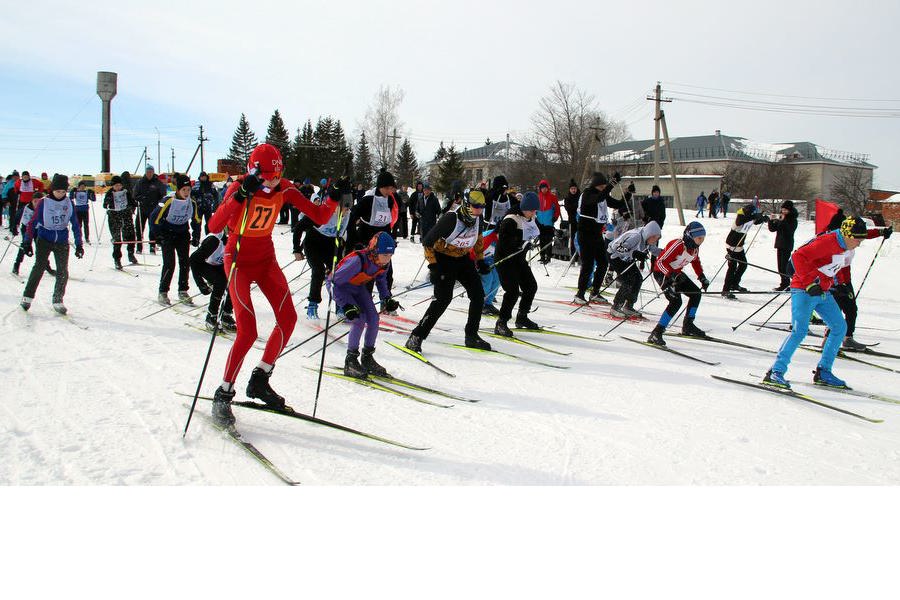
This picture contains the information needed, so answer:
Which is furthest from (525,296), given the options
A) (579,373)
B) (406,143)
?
(406,143)

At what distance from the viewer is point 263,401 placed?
13.7 feet

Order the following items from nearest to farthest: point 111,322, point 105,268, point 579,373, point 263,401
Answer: point 263,401 < point 579,373 < point 111,322 < point 105,268

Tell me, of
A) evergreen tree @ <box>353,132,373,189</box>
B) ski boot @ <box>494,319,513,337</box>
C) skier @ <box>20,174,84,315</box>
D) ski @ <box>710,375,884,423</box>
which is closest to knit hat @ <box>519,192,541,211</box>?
ski boot @ <box>494,319,513,337</box>

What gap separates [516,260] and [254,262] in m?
3.81

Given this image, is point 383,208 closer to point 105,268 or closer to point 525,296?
point 525,296

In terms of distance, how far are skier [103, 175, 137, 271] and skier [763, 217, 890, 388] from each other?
1131 centimetres

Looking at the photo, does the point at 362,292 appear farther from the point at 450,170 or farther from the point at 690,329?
the point at 450,170

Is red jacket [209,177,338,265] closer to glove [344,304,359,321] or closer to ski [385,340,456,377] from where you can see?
glove [344,304,359,321]

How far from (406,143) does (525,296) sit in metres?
49.3

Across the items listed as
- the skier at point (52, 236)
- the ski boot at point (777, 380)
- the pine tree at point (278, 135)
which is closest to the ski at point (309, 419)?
the ski boot at point (777, 380)

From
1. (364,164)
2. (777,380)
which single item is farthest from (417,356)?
(364,164)

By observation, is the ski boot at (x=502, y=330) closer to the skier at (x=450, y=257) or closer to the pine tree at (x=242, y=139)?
the skier at (x=450, y=257)

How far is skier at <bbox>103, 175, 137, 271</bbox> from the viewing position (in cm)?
1210

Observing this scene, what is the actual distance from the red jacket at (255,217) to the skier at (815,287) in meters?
4.17
